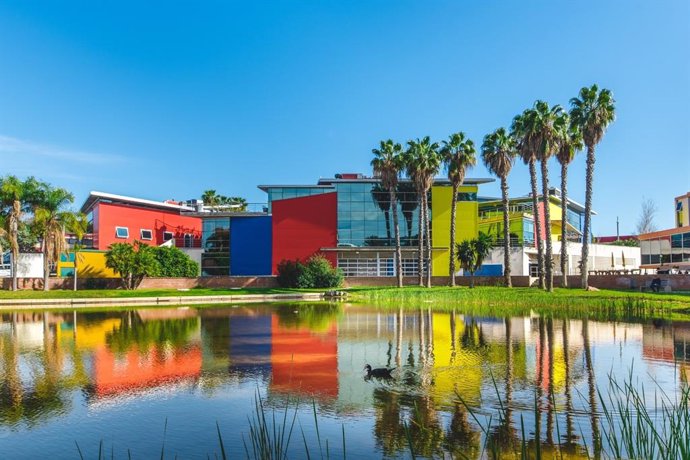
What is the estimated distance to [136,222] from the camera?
237 feet

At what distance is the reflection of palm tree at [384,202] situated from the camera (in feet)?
215

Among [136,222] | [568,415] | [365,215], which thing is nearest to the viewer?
[568,415]

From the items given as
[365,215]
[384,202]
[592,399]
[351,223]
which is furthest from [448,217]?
[592,399]

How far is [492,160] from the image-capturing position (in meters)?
53.4

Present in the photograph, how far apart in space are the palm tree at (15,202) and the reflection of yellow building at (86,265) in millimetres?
9320

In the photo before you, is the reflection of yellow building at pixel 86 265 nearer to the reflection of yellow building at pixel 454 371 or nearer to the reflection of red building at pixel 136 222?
the reflection of red building at pixel 136 222

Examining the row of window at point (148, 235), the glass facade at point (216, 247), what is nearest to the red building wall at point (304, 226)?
the glass facade at point (216, 247)

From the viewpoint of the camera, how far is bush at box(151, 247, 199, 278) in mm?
59969

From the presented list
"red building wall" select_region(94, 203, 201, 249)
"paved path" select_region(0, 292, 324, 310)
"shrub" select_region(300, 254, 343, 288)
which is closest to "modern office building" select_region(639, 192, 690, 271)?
"shrub" select_region(300, 254, 343, 288)

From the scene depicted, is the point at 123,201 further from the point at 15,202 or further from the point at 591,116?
the point at 591,116

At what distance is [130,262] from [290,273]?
51.6 ft

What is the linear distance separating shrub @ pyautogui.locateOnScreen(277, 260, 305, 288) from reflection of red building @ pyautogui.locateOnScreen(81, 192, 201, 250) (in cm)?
1921

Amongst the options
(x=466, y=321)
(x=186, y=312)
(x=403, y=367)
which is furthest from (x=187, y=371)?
(x=186, y=312)

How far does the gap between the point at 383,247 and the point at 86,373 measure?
50.9 meters
